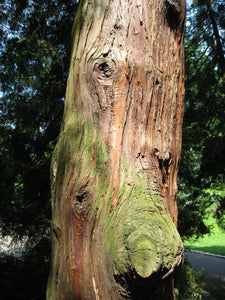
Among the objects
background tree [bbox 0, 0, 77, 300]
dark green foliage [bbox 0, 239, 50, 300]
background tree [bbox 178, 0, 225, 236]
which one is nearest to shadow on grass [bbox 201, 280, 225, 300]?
background tree [bbox 178, 0, 225, 236]

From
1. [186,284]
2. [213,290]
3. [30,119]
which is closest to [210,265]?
[213,290]

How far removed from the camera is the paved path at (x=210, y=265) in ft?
28.1

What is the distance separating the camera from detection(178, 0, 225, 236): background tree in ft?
17.6

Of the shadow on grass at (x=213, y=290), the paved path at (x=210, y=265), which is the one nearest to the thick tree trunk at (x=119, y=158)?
the shadow on grass at (x=213, y=290)

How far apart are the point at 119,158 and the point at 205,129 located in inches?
175

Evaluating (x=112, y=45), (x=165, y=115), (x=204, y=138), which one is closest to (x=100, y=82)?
(x=112, y=45)

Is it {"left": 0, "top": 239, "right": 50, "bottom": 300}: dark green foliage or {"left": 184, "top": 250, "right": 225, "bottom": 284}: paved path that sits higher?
{"left": 0, "top": 239, "right": 50, "bottom": 300}: dark green foliage

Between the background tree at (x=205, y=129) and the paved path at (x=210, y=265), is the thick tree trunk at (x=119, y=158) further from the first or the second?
the paved path at (x=210, y=265)

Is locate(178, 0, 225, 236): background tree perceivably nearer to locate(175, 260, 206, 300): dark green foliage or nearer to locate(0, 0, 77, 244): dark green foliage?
locate(175, 260, 206, 300): dark green foliage

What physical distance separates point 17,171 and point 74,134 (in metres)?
3.43

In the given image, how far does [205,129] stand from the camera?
18.6ft

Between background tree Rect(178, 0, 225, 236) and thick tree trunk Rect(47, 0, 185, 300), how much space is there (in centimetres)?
330

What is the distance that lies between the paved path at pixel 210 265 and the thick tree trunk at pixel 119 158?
25.8ft

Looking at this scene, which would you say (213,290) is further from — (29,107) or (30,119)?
(29,107)
